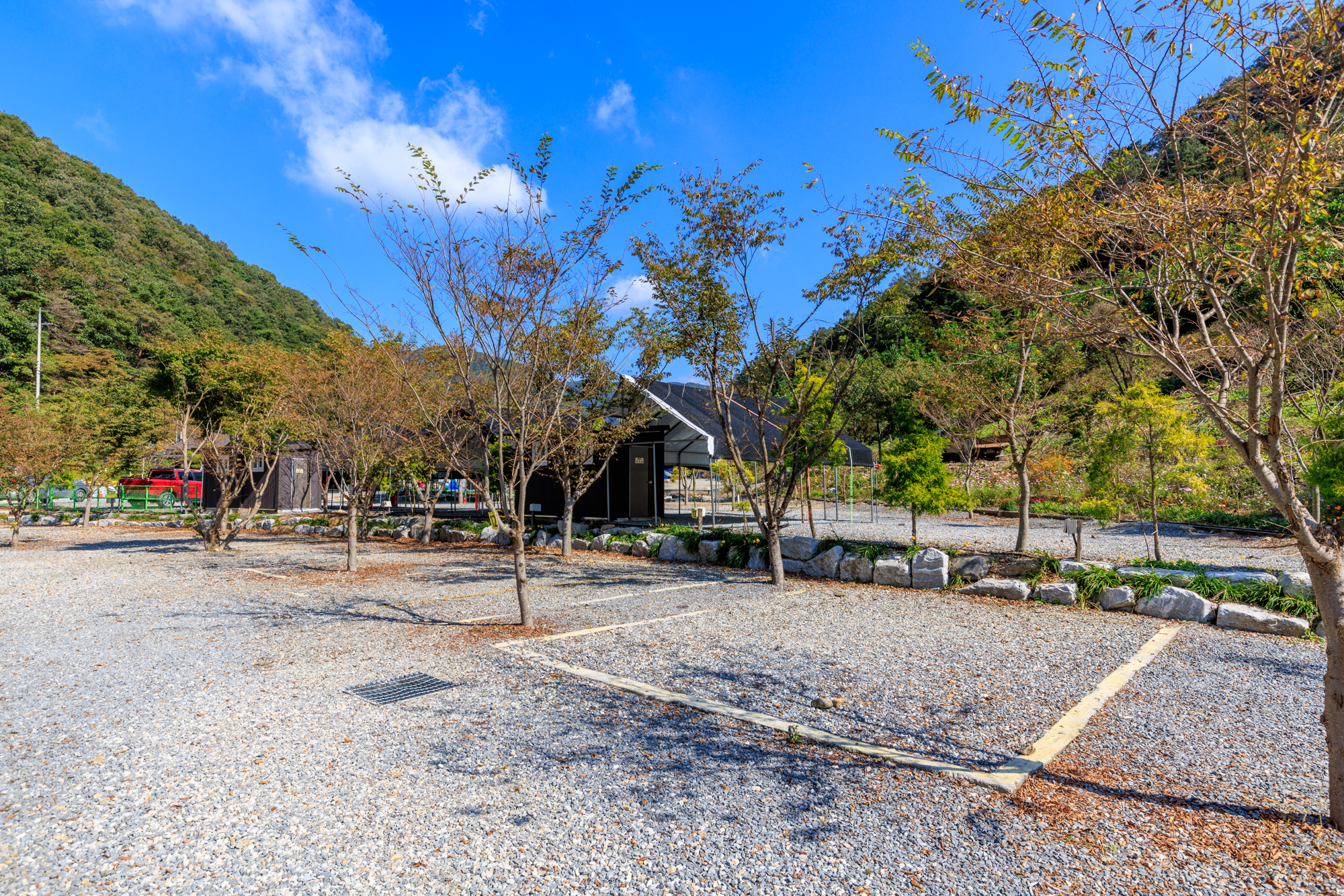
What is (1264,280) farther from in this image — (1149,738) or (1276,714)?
(1276,714)

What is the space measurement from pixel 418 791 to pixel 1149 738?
3.45 meters

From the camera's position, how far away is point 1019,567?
704 centimetres

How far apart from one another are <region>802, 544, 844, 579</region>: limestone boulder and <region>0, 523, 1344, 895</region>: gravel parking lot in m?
2.35

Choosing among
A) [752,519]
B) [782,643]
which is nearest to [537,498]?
[752,519]

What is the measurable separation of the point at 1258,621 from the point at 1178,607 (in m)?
0.55

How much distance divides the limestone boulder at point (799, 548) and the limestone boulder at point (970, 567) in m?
1.79

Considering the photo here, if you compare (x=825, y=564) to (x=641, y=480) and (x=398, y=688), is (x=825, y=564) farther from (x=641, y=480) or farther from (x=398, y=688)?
(x=641, y=480)

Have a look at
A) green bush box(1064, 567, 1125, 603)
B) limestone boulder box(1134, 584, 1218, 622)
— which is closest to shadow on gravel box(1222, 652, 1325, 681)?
limestone boulder box(1134, 584, 1218, 622)

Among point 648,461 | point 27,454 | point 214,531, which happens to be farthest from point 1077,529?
point 27,454

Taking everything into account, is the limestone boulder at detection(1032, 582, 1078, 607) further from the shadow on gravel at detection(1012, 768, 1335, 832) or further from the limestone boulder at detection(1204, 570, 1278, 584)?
the shadow on gravel at detection(1012, 768, 1335, 832)

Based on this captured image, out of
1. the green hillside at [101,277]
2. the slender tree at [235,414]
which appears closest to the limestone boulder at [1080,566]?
the slender tree at [235,414]

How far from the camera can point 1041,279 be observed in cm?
285

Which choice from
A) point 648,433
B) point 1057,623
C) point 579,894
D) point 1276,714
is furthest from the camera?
point 648,433

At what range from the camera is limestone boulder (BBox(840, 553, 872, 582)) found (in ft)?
25.9
